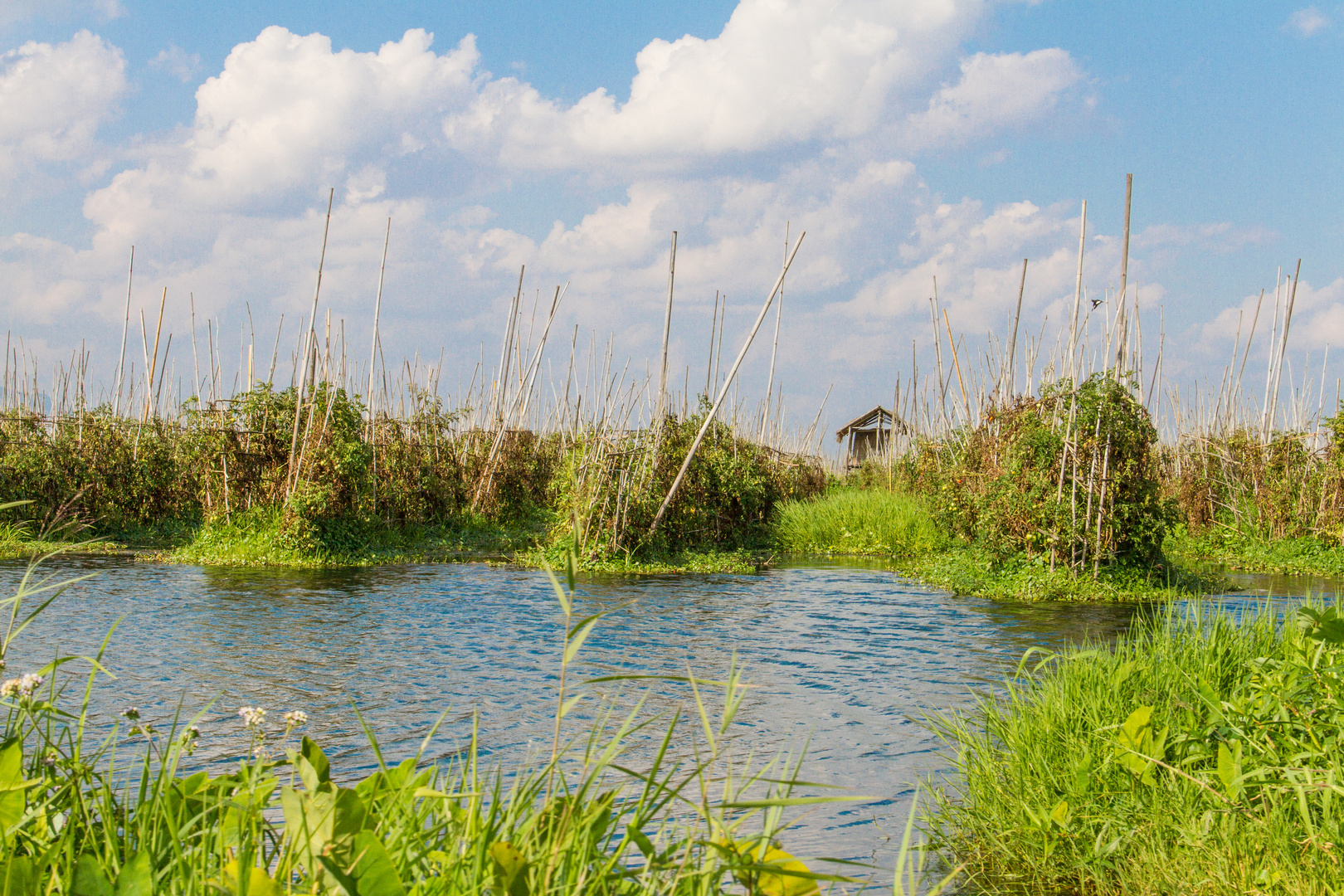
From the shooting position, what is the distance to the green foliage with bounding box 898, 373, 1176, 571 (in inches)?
422

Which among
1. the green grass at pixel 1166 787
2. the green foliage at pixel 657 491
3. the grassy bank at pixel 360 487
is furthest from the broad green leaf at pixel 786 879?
the grassy bank at pixel 360 487

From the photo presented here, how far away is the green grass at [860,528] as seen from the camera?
16453mm

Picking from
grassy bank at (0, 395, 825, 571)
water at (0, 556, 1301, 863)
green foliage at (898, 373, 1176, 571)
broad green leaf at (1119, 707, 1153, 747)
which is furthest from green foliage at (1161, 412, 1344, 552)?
broad green leaf at (1119, 707, 1153, 747)

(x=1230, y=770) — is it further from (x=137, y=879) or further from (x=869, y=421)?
(x=869, y=421)

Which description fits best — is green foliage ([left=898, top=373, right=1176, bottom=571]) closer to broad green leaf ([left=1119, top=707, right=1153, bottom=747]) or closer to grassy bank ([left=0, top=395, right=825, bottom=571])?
grassy bank ([left=0, top=395, right=825, bottom=571])

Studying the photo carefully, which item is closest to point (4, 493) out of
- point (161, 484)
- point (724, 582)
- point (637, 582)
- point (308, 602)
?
point (161, 484)

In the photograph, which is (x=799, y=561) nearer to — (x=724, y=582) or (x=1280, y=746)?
(x=724, y=582)

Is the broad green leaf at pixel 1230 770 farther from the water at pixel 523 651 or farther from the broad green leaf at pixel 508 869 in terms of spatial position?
the broad green leaf at pixel 508 869

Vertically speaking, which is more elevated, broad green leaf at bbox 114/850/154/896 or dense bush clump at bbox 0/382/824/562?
dense bush clump at bbox 0/382/824/562

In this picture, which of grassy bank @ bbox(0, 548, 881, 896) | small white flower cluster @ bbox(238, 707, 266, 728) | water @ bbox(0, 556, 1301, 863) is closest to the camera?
grassy bank @ bbox(0, 548, 881, 896)

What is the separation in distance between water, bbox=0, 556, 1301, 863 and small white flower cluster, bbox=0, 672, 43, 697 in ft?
5.15

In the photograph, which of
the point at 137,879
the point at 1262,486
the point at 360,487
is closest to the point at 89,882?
the point at 137,879

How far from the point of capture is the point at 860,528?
55.7 feet

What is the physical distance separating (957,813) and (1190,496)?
15456mm
